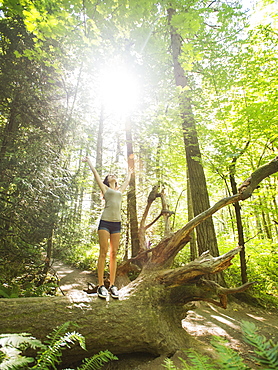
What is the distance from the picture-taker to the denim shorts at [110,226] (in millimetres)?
3760

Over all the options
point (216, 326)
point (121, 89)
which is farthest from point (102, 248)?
point (121, 89)

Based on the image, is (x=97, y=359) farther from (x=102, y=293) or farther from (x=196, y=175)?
(x=196, y=175)

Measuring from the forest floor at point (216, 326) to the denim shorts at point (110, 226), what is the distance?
118cm

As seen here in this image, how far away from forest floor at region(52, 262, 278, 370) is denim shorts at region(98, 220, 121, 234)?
1176mm

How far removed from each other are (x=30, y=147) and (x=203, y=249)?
569 cm

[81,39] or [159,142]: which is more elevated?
[81,39]

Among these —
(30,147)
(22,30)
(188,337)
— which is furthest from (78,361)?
(22,30)

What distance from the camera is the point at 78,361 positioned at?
300 cm

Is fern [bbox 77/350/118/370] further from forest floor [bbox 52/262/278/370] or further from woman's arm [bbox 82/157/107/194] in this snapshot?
woman's arm [bbox 82/157/107/194]

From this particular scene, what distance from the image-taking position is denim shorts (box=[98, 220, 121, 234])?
3.76m

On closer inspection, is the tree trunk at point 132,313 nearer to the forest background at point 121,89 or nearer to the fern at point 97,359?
the fern at point 97,359

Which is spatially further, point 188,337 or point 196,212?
point 196,212

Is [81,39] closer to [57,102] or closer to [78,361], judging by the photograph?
[57,102]

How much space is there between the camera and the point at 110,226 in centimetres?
381
